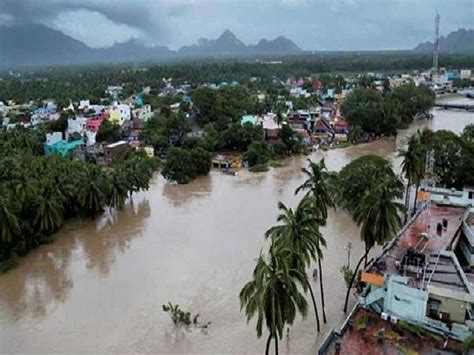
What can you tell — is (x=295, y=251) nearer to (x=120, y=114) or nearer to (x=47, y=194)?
(x=47, y=194)

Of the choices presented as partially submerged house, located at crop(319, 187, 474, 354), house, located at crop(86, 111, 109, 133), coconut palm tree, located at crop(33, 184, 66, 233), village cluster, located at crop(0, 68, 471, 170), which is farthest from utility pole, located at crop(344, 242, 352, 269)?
house, located at crop(86, 111, 109, 133)

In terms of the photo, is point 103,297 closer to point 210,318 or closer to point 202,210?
point 210,318

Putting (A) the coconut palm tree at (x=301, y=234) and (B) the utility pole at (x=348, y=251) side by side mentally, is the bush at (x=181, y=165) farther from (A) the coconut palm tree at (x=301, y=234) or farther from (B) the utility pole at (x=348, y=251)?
(A) the coconut palm tree at (x=301, y=234)

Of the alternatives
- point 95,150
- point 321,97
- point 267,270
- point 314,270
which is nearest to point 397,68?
point 321,97

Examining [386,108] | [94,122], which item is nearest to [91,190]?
[94,122]

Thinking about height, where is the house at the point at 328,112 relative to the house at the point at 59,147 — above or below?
above

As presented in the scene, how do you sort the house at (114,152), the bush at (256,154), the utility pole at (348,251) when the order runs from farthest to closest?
the house at (114,152) → the bush at (256,154) → the utility pole at (348,251)

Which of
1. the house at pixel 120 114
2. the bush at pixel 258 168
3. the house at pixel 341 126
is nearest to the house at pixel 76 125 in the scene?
the house at pixel 120 114
